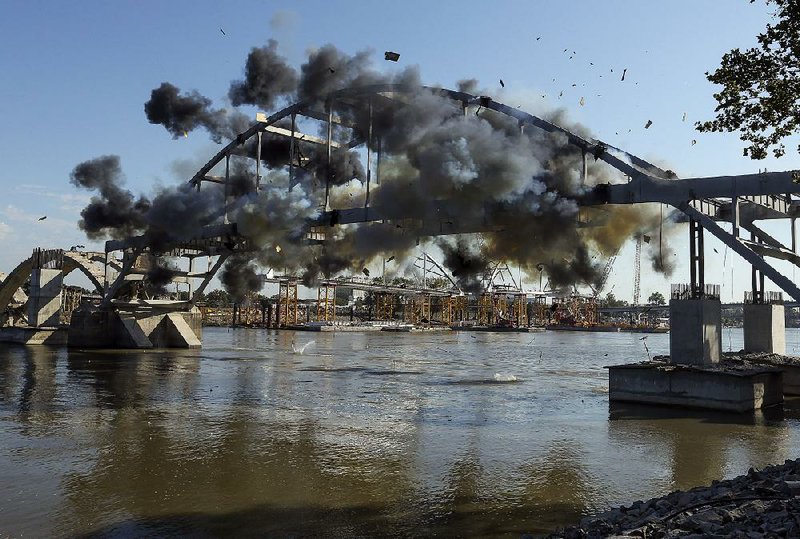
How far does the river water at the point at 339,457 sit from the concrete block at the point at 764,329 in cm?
863

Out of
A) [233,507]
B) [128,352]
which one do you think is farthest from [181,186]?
[233,507]

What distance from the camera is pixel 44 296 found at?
3073 inches

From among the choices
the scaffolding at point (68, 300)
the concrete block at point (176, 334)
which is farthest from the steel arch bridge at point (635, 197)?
the scaffolding at point (68, 300)

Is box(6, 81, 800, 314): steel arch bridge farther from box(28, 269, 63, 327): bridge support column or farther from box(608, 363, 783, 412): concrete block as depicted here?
box(28, 269, 63, 327): bridge support column

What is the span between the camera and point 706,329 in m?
28.2

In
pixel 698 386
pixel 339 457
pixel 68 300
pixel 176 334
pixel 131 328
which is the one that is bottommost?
pixel 339 457

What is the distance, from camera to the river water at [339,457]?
42.1 ft

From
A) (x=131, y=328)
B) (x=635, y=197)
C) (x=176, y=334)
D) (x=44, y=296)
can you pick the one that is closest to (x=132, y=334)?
(x=131, y=328)

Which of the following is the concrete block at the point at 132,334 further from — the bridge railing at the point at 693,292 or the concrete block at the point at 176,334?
the bridge railing at the point at 693,292

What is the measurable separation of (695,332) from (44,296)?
2973 inches

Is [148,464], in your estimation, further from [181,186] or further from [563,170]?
[181,186]

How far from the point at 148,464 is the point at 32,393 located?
64.0 ft

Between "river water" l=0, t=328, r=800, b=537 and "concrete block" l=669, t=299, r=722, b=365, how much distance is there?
271 centimetres

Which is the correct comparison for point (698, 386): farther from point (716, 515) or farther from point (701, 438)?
point (716, 515)
